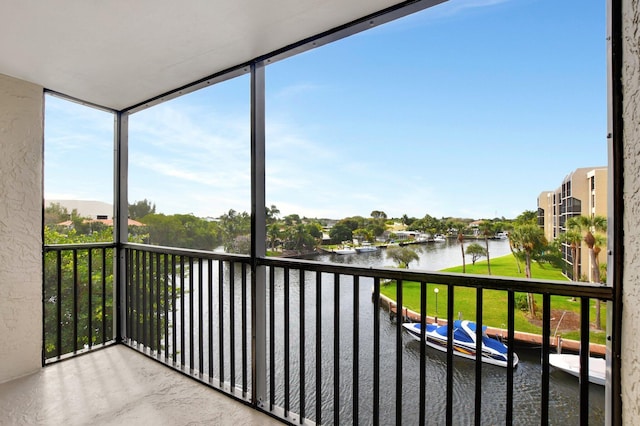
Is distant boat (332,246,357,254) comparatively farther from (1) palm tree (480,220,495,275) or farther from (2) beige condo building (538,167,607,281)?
(2) beige condo building (538,167,607,281)

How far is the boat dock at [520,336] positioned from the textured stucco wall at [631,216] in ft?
0.53

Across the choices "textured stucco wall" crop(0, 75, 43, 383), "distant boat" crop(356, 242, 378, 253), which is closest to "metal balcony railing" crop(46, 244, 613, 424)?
"distant boat" crop(356, 242, 378, 253)

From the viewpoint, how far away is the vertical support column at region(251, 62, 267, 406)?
204cm

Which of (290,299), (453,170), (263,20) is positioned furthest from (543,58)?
(290,299)

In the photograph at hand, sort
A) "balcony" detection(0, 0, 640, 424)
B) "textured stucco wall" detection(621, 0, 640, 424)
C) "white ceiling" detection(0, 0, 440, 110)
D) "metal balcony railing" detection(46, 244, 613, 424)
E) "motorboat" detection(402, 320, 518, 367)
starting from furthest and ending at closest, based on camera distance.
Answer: "white ceiling" detection(0, 0, 440, 110) → "motorboat" detection(402, 320, 518, 367) → "metal balcony railing" detection(46, 244, 613, 424) → "balcony" detection(0, 0, 640, 424) → "textured stucco wall" detection(621, 0, 640, 424)

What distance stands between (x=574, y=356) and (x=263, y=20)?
2130 mm

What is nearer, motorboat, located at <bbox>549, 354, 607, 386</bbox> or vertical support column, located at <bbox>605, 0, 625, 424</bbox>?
vertical support column, located at <bbox>605, 0, 625, 424</bbox>

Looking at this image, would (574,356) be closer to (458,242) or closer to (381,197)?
(458,242)

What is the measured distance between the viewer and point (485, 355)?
152 cm

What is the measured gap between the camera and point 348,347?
8.11 feet

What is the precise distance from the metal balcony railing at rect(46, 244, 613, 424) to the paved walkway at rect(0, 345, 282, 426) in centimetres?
12

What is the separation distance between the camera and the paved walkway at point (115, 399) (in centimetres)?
189

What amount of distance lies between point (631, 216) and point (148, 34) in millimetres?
2384

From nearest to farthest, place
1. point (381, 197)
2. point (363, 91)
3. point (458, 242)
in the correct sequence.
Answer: point (458, 242) < point (381, 197) < point (363, 91)
